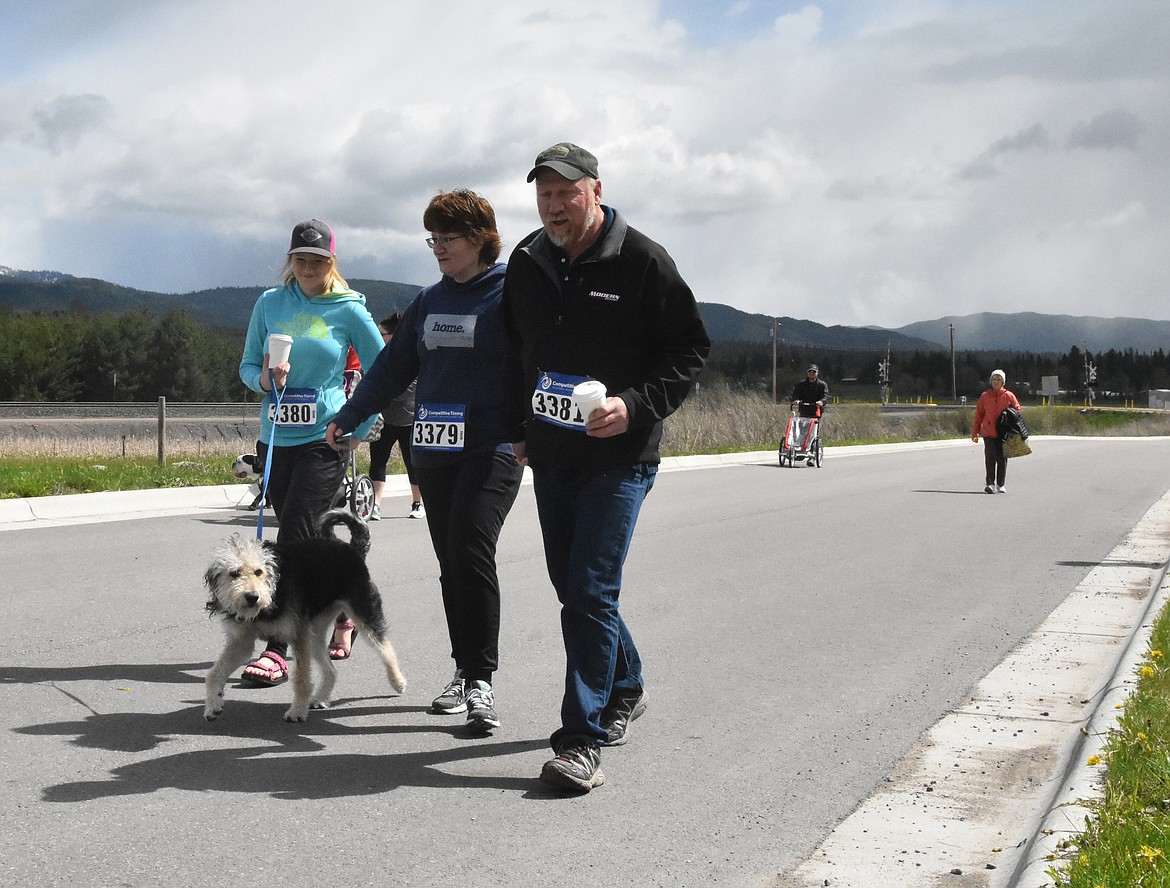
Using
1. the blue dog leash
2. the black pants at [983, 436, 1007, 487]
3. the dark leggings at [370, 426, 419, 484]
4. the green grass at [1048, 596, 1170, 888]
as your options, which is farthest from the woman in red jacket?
the blue dog leash

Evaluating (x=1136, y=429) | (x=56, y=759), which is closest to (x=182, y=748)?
(x=56, y=759)

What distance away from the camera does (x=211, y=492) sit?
16.0 m

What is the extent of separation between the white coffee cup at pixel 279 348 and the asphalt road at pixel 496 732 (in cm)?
159

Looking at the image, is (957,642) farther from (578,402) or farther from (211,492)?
(211,492)

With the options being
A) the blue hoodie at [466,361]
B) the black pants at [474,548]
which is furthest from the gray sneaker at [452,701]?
the blue hoodie at [466,361]

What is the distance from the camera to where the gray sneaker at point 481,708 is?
5.45 metres

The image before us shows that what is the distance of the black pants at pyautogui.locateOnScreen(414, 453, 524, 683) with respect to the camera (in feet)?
18.2

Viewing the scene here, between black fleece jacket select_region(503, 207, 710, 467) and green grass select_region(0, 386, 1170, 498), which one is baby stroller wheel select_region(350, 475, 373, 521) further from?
black fleece jacket select_region(503, 207, 710, 467)

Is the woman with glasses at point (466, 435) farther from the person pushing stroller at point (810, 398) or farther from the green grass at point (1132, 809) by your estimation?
the person pushing stroller at point (810, 398)

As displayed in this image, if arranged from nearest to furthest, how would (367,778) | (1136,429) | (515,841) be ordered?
(515,841) → (367,778) → (1136,429)

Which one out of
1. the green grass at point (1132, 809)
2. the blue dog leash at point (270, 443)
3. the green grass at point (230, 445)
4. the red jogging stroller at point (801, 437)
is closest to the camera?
the green grass at point (1132, 809)

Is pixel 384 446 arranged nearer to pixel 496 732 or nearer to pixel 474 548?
pixel 474 548

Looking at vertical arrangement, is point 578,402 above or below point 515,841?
above

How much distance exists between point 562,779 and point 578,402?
1.31 meters
